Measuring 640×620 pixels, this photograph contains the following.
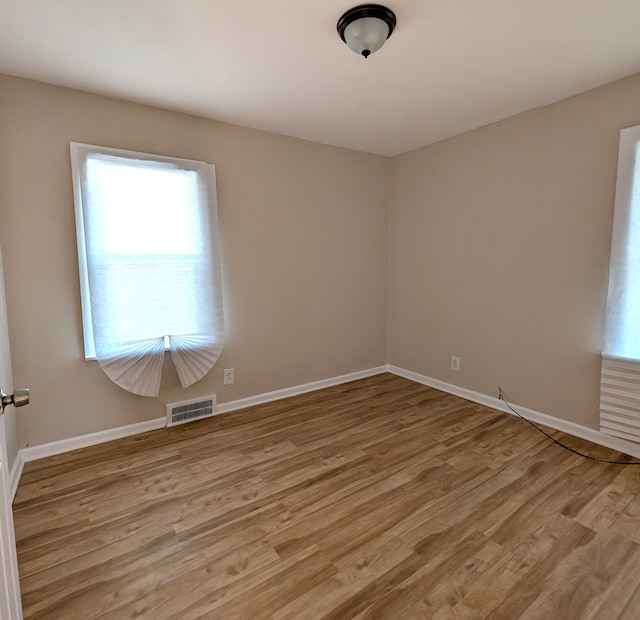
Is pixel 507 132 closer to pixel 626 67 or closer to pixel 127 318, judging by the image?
pixel 626 67

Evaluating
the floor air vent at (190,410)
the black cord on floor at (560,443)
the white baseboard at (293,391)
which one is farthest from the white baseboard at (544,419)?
the floor air vent at (190,410)

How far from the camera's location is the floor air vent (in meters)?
2.78

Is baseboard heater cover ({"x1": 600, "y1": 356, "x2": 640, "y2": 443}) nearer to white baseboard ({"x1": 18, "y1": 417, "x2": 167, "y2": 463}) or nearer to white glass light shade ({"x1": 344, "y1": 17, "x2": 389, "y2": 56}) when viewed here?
white glass light shade ({"x1": 344, "y1": 17, "x2": 389, "y2": 56})

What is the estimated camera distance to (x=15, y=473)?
2.07m

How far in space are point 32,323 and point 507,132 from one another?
3.70m

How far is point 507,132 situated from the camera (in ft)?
9.28

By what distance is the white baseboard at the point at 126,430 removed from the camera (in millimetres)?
2312

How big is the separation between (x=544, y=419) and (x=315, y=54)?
296cm

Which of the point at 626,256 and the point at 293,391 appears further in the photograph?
the point at 293,391

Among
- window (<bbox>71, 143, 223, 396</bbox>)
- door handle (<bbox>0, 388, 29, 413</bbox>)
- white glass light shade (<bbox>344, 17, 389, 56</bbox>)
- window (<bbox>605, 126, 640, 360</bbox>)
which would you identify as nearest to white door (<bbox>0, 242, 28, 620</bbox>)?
door handle (<bbox>0, 388, 29, 413</bbox>)

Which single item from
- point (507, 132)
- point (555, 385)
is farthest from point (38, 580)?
point (507, 132)

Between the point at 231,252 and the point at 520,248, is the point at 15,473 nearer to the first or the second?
the point at 231,252

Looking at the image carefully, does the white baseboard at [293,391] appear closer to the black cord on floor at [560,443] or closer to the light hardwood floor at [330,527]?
the light hardwood floor at [330,527]

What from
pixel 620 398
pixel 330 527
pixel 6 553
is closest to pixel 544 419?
pixel 620 398
